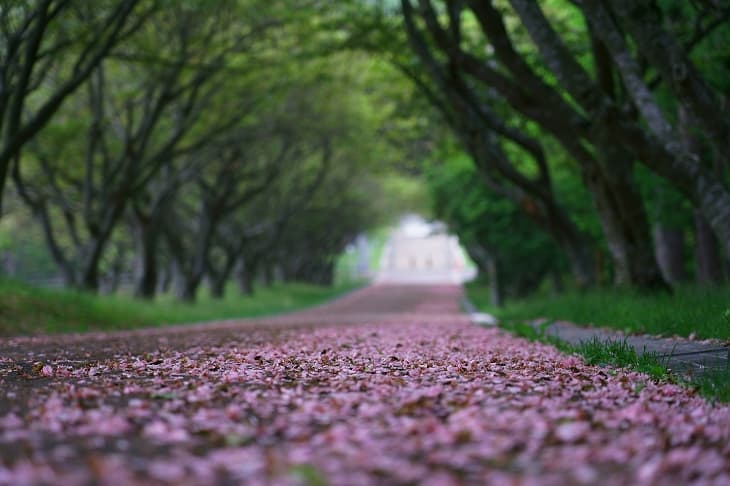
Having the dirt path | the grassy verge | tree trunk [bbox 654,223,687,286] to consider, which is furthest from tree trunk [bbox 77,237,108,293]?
the grassy verge

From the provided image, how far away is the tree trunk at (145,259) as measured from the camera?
26.1 meters

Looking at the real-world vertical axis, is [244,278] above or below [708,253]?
below

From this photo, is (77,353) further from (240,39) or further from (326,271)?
(326,271)

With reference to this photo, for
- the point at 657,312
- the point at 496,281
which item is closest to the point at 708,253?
the point at 657,312

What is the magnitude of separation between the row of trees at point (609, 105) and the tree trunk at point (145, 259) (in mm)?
11733

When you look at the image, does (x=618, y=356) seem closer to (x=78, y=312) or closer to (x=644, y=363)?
(x=644, y=363)

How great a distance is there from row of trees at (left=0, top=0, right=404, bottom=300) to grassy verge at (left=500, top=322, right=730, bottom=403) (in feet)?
32.6

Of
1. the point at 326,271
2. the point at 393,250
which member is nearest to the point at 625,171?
the point at 326,271

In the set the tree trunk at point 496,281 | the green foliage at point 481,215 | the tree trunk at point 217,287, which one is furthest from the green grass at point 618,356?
the tree trunk at point 217,287

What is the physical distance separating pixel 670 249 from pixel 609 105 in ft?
35.6

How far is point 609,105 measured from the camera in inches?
452

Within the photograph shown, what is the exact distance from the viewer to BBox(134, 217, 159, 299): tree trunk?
2614 centimetres

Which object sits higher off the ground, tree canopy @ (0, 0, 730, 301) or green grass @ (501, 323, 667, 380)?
tree canopy @ (0, 0, 730, 301)

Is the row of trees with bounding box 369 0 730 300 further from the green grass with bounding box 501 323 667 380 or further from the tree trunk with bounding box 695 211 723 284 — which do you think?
the green grass with bounding box 501 323 667 380
